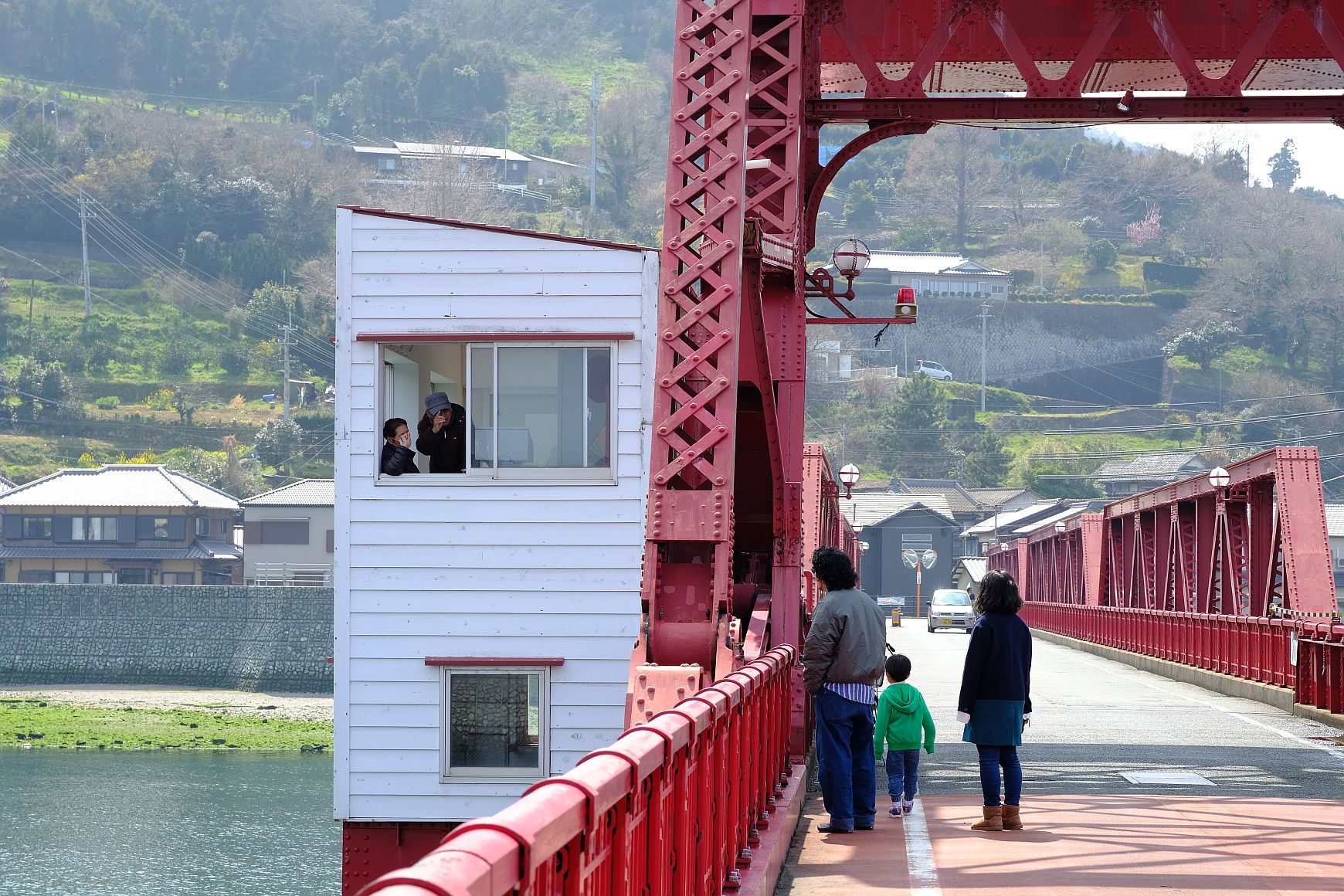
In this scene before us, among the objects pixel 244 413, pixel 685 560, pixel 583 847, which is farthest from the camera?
pixel 244 413

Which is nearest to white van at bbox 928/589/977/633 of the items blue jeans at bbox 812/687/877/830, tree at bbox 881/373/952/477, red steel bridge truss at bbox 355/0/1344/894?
red steel bridge truss at bbox 355/0/1344/894

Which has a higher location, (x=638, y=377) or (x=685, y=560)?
(x=638, y=377)

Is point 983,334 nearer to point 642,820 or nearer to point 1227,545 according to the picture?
point 1227,545

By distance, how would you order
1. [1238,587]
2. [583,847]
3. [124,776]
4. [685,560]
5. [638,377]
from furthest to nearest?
1. [124,776]
2. [1238,587]
3. [638,377]
4. [685,560]
5. [583,847]

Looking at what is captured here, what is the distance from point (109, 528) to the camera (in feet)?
243

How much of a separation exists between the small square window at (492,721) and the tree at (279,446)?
8797cm

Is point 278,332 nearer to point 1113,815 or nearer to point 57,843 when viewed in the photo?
point 57,843

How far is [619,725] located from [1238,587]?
14.4 meters

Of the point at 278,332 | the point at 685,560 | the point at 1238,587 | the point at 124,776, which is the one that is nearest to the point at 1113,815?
the point at 685,560

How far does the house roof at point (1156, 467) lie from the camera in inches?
4751

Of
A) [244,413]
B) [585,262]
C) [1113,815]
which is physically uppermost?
[244,413]

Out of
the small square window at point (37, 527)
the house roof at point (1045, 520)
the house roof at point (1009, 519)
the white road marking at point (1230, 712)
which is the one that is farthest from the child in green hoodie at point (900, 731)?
the house roof at point (1009, 519)

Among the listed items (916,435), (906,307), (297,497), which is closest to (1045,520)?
(916,435)

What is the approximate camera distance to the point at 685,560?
9.84 metres
